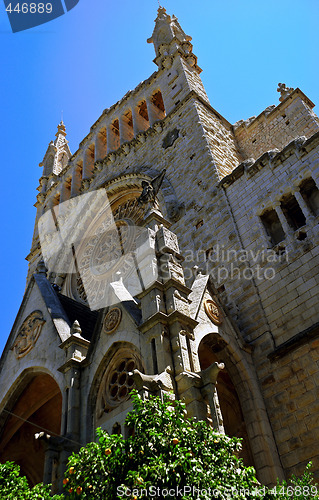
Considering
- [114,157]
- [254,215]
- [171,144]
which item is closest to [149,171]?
[171,144]

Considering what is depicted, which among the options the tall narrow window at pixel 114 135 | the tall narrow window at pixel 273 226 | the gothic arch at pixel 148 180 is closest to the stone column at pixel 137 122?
the tall narrow window at pixel 114 135

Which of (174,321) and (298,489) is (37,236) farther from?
(298,489)

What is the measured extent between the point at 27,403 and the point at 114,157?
40.9 ft

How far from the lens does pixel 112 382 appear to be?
8359mm

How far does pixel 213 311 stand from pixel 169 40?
17300 millimetres

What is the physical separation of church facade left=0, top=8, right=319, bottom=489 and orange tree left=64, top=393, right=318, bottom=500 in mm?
1109

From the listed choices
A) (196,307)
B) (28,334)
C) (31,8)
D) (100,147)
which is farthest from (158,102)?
(196,307)

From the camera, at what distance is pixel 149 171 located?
56.0ft

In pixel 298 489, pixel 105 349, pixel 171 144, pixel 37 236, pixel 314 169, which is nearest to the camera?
pixel 298 489

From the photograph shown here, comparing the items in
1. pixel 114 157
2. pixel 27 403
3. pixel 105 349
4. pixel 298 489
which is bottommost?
pixel 298 489

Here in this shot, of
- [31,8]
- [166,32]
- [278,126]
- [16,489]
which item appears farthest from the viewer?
[166,32]

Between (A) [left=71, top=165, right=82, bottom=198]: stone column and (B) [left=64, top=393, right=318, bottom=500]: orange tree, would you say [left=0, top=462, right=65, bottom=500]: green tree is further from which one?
(A) [left=71, top=165, right=82, bottom=198]: stone column

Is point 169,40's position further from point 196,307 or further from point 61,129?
point 196,307

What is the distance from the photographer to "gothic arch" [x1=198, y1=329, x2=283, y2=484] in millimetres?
7684
